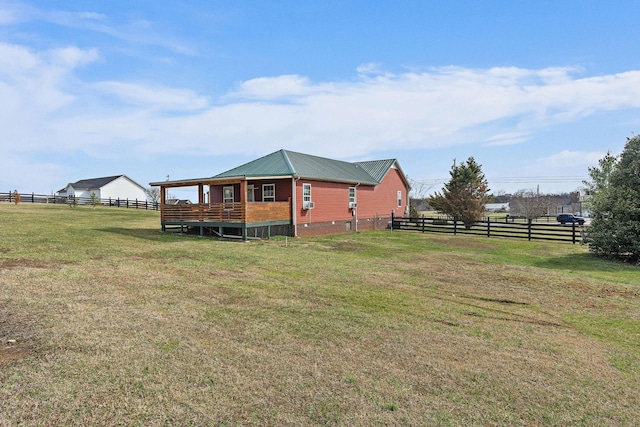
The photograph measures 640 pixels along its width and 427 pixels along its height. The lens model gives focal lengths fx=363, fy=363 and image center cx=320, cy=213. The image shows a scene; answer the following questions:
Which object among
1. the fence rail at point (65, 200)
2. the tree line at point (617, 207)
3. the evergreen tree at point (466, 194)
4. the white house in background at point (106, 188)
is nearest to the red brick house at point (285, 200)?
the evergreen tree at point (466, 194)

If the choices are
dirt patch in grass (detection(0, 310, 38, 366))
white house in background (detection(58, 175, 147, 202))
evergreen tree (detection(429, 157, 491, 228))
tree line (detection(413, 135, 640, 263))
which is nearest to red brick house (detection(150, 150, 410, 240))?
evergreen tree (detection(429, 157, 491, 228))

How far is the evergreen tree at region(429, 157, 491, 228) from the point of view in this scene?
31.5 metres

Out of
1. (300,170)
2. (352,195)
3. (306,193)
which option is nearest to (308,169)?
(300,170)

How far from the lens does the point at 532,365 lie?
172 inches

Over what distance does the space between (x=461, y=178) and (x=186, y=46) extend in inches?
994

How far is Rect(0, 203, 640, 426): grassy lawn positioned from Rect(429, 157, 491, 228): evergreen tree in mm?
22335

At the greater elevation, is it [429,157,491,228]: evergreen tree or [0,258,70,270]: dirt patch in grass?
[429,157,491,228]: evergreen tree

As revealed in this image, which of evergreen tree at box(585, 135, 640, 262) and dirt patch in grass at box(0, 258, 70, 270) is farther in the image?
evergreen tree at box(585, 135, 640, 262)

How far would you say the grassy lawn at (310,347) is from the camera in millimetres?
3322

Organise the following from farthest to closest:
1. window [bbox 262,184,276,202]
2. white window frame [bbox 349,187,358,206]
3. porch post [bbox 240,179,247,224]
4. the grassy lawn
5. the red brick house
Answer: white window frame [bbox 349,187,358,206] < window [bbox 262,184,276,202] < the red brick house < porch post [bbox 240,179,247,224] < the grassy lawn

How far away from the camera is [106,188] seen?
5841cm

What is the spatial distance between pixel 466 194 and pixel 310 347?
98.6 ft

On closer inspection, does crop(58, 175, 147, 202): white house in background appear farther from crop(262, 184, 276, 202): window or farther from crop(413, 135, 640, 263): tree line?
crop(413, 135, 640, 263): tree line

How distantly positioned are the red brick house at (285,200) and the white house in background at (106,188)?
4311 centimetres
